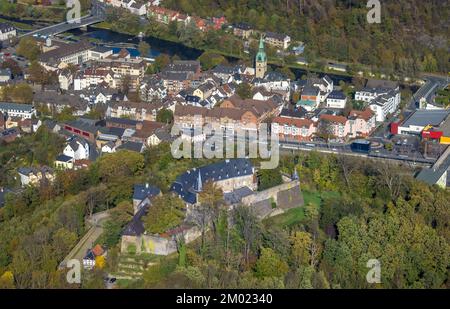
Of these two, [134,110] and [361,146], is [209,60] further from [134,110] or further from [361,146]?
[361,146]

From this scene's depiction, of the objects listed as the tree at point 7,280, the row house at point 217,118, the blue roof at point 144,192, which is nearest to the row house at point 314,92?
the row house at point 217,118

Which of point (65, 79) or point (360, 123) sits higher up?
point (360, 123)

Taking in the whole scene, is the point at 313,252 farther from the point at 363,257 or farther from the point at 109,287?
the point at 109,287

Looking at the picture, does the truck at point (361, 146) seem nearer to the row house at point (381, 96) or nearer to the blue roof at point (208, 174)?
the row house at point (381, 96)

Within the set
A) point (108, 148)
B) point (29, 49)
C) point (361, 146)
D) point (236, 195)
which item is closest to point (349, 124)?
point (361, 146)

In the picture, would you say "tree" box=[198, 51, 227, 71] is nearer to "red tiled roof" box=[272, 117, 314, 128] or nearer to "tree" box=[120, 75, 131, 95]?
"tree" box=[120, 75, 131, 95]

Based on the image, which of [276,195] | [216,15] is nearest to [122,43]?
[216,15]

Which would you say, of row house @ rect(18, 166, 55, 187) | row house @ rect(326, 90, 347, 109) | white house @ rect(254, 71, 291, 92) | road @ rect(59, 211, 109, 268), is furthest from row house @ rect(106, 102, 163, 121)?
road @ rect(59, 211, 109, 268)
